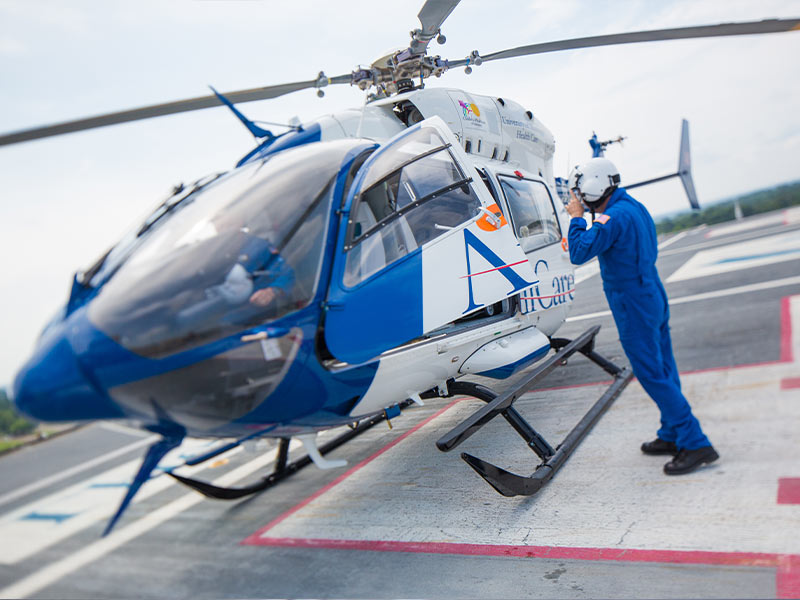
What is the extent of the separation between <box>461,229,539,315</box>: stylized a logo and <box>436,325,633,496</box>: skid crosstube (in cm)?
62

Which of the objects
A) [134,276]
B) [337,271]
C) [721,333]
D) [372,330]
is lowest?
[721,333]

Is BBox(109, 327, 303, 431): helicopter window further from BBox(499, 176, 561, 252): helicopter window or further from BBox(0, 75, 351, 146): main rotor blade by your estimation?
BBox(499, 176, 561, 252): helicopter window

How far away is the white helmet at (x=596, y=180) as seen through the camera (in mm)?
3377

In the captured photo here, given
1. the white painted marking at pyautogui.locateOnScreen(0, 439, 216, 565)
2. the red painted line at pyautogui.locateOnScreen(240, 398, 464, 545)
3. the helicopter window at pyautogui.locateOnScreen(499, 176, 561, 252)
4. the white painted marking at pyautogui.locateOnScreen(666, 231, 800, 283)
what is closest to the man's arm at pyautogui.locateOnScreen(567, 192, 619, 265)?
the helicopter window at pyautogui.locateOnScreen(499, 176, 561, 252)

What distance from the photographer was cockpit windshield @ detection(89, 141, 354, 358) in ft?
7.10

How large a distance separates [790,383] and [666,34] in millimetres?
2569

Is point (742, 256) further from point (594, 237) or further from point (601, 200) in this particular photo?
point (594, 237)

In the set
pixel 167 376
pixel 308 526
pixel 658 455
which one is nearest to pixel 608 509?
pixel 658 455

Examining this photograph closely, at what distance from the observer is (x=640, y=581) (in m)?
2.24

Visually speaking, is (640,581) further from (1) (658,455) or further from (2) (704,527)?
(1) (658,455)

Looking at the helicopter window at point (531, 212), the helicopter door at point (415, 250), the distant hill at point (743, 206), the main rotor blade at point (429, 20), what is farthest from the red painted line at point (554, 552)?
the distant hill at point (743, 206)

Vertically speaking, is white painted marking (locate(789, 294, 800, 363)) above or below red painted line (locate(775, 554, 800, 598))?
below

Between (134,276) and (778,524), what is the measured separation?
2.96 metres

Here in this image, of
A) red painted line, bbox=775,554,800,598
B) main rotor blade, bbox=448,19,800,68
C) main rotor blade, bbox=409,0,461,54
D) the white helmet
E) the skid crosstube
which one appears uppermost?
main rotor blade, bbox=409,0,461,54
